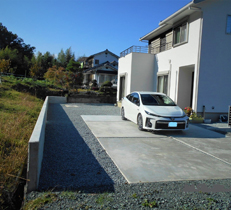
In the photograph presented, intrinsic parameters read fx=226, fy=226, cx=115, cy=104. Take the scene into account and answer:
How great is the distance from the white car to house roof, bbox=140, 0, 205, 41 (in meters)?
4.87

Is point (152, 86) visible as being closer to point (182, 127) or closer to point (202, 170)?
point (182, 127)

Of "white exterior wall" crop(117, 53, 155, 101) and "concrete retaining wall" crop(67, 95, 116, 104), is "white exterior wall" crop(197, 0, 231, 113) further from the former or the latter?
"concrete retaining wall" crop(67, 95, 116, 104)

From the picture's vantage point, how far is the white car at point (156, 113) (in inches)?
310

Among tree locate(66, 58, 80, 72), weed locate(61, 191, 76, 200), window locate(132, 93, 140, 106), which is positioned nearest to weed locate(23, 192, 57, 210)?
weed locate(61, 191, 76, 200)

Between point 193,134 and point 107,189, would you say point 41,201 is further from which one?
point 193,134

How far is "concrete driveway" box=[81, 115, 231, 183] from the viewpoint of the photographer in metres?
4.48

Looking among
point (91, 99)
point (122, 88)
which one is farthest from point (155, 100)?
point (91, 99)

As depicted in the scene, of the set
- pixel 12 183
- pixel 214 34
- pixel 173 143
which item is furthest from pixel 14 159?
pixel 214 34

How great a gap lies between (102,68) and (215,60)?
2971 centimetres

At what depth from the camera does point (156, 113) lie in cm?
800

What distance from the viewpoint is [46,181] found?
3938mm

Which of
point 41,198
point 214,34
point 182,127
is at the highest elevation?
point 214,34

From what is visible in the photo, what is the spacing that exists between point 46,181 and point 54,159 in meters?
1.15

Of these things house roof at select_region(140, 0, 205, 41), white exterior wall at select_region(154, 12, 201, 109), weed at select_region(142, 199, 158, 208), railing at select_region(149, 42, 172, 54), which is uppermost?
house roof at select_region(140, 0, 205, 41)
